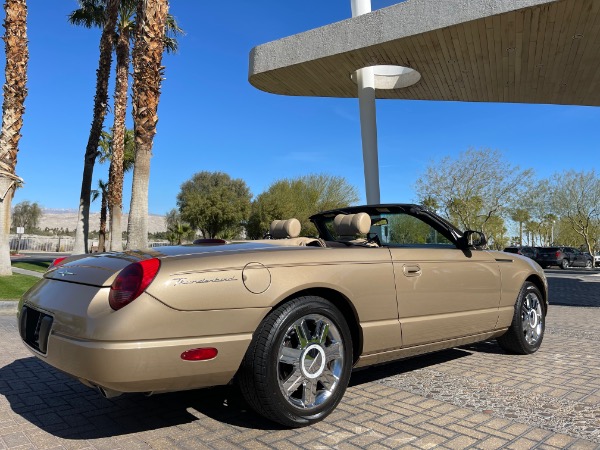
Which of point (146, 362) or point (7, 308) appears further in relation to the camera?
point (7, 308)

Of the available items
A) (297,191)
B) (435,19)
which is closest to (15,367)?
(435,19)

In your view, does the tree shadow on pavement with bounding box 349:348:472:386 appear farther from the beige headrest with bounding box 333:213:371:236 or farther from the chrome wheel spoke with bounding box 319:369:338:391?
the beige headrest with bounding box 333:213:371:236

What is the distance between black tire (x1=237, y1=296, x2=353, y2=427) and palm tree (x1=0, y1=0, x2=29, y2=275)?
469 inches

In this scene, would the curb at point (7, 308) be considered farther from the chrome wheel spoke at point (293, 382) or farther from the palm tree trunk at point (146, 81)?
the chrome wheel spoke at point (293, 382)

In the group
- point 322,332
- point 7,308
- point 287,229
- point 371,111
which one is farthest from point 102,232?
point 322,332

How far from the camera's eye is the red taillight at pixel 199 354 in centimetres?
260

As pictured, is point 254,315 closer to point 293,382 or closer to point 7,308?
point 293,382

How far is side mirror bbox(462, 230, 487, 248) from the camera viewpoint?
426 centimetres

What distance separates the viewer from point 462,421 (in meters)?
3.09

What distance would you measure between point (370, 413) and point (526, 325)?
264cm

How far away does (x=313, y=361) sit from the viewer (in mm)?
3051

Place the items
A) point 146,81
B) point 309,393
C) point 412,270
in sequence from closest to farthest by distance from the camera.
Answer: point 309,393 → point 412,270 → point 146,81

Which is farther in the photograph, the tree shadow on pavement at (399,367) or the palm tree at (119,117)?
the palm tree at (119,117)

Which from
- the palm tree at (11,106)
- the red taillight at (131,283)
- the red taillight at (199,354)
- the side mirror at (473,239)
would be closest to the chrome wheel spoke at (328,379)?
the red taillight at (199,354)
